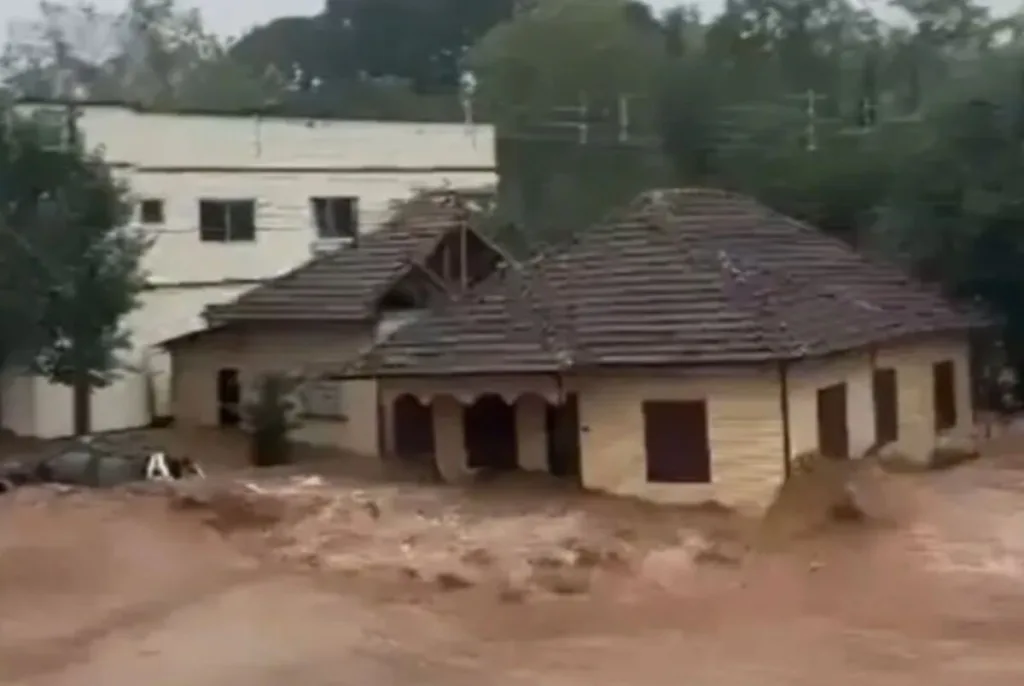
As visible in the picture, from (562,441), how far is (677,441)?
232cm

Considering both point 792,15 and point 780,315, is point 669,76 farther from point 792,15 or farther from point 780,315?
point 780,315

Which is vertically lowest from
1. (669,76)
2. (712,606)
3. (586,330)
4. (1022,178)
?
(712,606)

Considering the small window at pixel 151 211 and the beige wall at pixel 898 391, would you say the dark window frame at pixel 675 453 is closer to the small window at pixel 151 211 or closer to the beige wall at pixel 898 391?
the beige wall at pixel 898 391

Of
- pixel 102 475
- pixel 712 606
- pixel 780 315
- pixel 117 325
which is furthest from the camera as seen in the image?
pixel 117 325

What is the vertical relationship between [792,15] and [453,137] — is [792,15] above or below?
above

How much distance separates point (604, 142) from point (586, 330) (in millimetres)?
21268

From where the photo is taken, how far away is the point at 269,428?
27.2 meters

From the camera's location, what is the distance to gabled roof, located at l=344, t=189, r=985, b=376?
22.0 m

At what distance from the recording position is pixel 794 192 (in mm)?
35969

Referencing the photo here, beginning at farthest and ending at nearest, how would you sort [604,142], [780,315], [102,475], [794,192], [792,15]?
[792,15]
[604,142]
[794,192]
[102,475]
[780,315]

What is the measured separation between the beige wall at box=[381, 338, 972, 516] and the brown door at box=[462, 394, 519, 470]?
12 centimetres

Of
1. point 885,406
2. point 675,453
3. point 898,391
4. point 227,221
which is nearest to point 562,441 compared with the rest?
point 675,453

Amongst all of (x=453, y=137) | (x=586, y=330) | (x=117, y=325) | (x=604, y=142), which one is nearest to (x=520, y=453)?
(x=586, y=330)

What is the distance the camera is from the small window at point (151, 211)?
31.9 m
